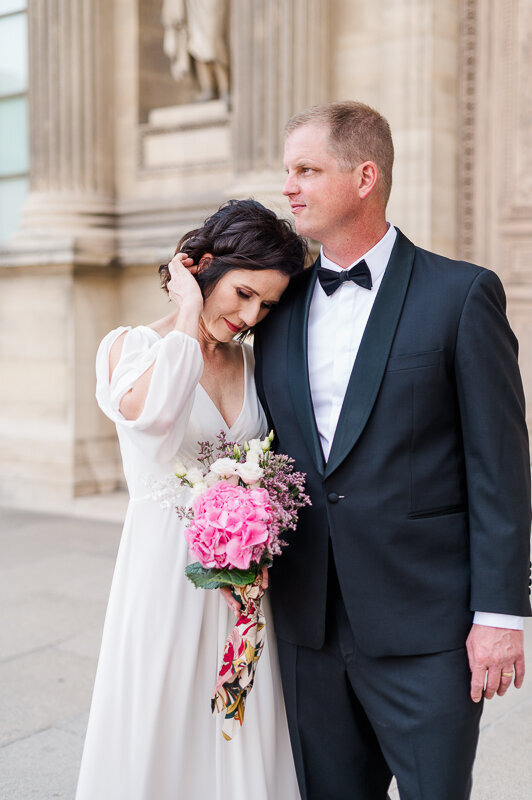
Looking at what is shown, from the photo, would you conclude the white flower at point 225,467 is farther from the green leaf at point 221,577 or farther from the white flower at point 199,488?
the green leaf at point 221,577

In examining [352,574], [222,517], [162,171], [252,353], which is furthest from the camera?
[162,171]

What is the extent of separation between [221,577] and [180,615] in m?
0.42

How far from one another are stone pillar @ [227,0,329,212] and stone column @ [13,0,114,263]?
1.77 metres

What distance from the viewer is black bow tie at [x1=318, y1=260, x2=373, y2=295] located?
229 centimetres

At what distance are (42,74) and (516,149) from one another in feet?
14.3

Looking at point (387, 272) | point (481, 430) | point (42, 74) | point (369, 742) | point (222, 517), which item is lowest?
point (369, 742)

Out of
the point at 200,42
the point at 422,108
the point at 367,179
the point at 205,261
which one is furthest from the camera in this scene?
the point at 200,42

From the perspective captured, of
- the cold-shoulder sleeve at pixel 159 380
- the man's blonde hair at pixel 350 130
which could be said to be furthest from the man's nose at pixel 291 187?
the cold-shoulder sleeve at pixel 159 380

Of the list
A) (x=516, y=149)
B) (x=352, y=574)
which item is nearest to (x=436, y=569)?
(x=352, y=574)

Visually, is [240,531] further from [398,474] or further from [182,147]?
[182,147]

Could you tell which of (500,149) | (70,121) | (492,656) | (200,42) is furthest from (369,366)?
(70,121)

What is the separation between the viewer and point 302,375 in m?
2.34

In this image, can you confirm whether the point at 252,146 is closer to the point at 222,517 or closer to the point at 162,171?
the point at 162,171

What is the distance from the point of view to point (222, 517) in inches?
82.4
